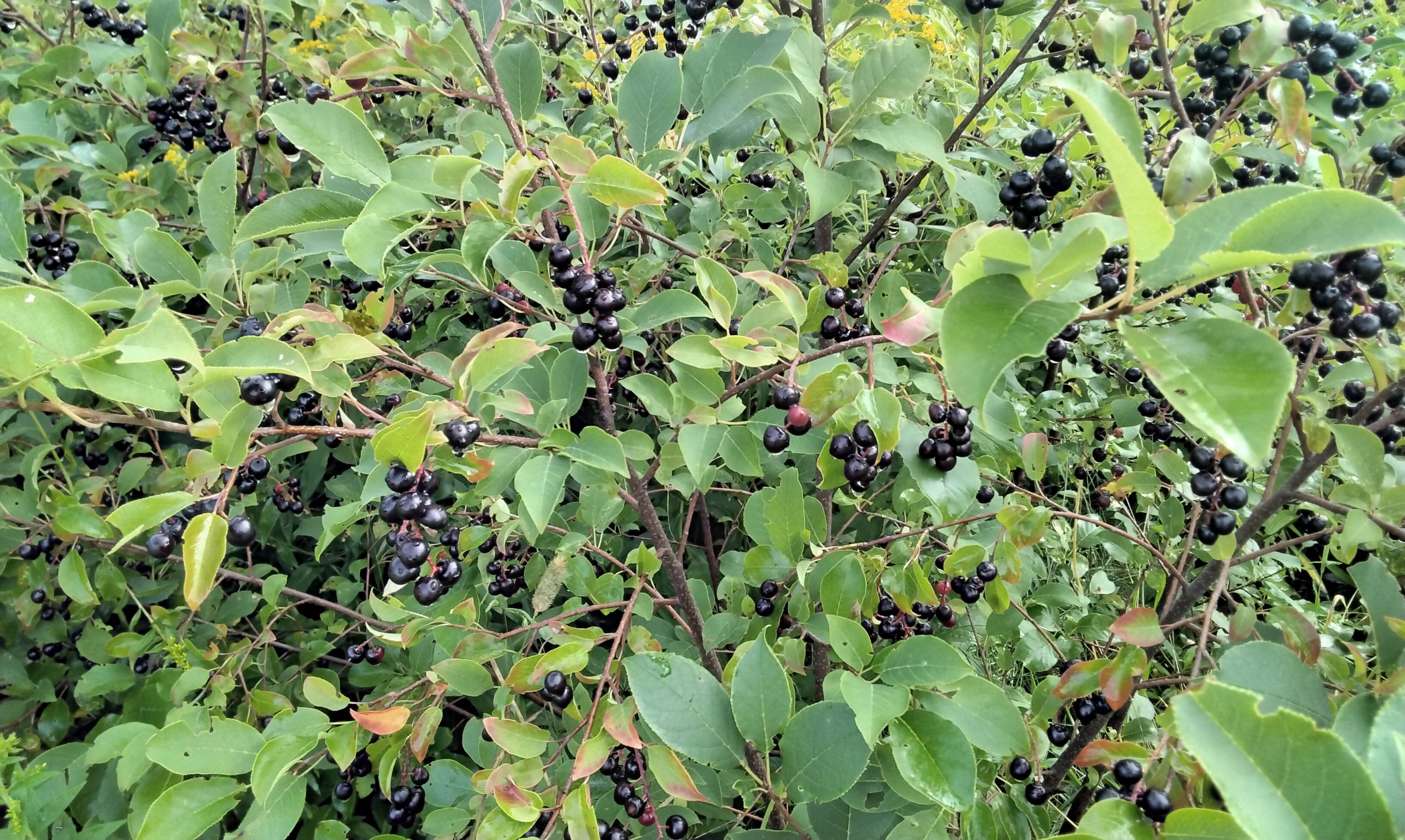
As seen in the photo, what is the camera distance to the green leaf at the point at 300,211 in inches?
48.2

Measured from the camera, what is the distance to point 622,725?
1.23 metres

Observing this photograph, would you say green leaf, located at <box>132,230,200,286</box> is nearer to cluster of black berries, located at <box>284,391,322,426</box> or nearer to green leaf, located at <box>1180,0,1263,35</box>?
cluster of black berries, located at <box>284,391,322,426</box>

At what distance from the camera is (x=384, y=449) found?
1.00 meters

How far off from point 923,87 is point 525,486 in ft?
7.74

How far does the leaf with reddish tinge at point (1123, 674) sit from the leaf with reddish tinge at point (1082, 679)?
5 cm

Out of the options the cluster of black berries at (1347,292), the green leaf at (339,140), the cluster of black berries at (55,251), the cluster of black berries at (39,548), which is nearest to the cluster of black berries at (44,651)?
the cluster of black berries at (39,548)

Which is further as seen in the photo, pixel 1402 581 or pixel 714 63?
pixel 1402 581

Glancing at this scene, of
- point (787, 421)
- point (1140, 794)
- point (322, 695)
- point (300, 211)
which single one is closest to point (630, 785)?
point (322, 695)

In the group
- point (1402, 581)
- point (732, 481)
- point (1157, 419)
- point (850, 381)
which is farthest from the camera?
point (732, 481)

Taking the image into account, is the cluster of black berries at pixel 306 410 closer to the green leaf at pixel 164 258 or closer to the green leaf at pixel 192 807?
the green leaf at pixel 164 258

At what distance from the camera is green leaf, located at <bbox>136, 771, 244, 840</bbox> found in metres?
1.26

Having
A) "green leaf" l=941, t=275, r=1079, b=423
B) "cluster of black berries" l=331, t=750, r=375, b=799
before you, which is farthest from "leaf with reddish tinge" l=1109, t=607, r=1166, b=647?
"cluster of black berries" l=331, t=750, r=375, b=799

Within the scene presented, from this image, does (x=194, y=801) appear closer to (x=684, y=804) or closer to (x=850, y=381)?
(x=684, y=804)

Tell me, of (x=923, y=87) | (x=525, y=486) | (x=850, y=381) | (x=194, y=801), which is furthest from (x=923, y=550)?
(x=923, y=87)
